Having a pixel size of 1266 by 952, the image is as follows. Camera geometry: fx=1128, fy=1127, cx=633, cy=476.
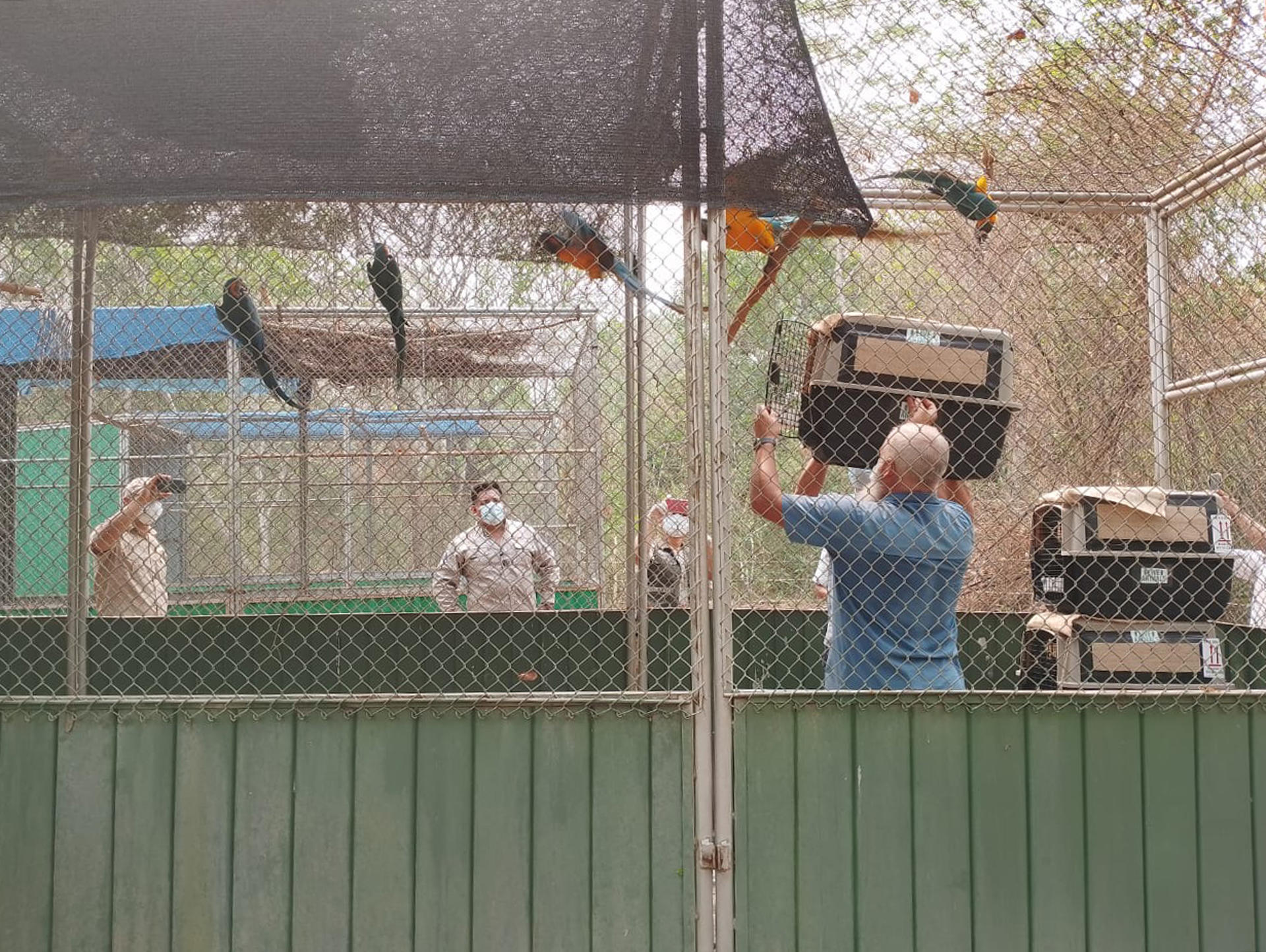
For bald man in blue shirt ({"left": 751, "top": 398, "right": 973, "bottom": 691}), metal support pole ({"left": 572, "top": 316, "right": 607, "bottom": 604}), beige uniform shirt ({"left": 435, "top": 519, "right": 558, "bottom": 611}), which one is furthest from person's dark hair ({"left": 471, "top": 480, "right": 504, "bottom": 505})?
bald man in blue shirt ({"left": 751, "top": 398, "right": 973, "bottom": 691})

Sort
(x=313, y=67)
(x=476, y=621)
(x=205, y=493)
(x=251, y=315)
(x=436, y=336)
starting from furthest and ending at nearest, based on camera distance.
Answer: (x=205, y=493)
(x=436, y=336)
(x=476, y=621)
(x=251, y=315)
(x=313, y=67)

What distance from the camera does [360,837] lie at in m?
3.21

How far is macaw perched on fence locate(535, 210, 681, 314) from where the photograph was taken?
11.1 feet

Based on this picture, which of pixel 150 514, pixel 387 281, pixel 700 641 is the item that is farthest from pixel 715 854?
pixel 150 514

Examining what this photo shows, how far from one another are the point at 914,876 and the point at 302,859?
Answer: 1741mm

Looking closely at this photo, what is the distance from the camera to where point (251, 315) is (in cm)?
466

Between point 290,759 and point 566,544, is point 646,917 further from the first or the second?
point 566,544

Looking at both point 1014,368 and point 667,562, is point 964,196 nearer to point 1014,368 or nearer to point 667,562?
point 1014,368

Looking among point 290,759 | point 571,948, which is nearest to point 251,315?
A: point 290,759

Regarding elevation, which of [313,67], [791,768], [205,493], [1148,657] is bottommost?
[791,768]

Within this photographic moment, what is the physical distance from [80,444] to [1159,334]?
14.6 ft

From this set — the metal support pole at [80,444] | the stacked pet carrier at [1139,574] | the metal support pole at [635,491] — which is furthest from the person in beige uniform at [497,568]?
the stacked pet carrier at [1139,574]

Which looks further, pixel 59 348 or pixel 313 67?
pixel 59 348

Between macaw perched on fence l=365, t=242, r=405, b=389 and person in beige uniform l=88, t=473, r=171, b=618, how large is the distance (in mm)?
1992
